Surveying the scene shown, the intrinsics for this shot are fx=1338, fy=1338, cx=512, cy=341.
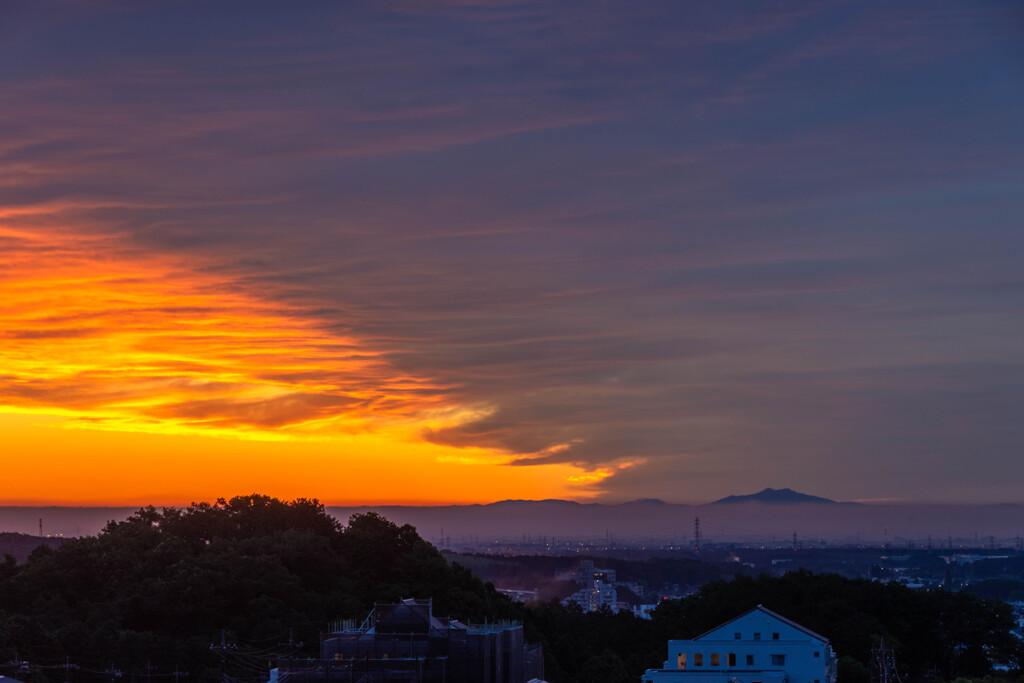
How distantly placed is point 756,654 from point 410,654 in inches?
651

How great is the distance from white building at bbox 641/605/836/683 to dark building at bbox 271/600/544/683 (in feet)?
30.0

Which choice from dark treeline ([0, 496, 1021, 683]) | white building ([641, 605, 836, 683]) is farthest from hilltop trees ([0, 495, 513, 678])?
white building ([641, 605, 836, 683])

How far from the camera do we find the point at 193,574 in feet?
199

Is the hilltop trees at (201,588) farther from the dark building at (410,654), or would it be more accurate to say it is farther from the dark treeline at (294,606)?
the dark building at (410,654)

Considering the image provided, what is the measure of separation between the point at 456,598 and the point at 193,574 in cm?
1211

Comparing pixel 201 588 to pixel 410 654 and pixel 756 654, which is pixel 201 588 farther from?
pixel 756 654

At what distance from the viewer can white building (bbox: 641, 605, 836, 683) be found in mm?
53969

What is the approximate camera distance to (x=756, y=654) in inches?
2162

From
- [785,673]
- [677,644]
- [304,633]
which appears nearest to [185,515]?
[304,633]

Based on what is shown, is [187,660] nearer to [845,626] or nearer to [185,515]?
[185,515]

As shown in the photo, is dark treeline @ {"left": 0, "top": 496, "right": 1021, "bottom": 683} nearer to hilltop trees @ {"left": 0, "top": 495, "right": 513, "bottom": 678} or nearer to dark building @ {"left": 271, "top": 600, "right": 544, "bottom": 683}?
hilltop trees @ {"left": 0, "top": 495, "right": 513, "bottom": 678}

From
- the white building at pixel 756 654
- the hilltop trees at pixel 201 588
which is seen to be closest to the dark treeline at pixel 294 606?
the hilltop trees at pixel 201 588

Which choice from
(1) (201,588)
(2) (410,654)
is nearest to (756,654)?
(2) (410,654)

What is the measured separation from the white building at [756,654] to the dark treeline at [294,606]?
548 cm
